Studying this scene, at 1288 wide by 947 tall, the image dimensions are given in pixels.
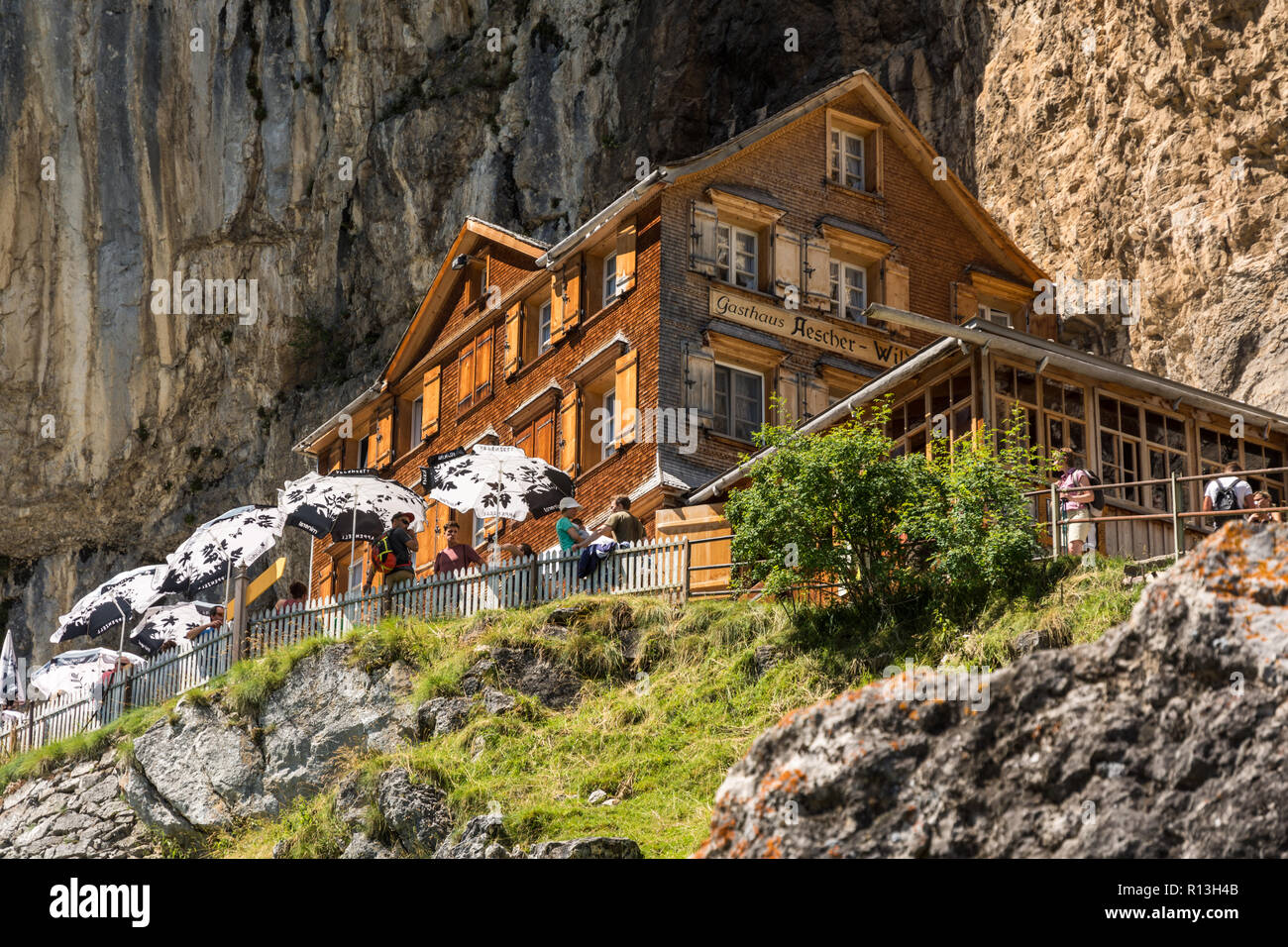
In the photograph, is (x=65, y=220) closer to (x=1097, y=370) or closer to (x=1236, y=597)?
(x=1097, y=370)

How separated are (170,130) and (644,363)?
2551 cm

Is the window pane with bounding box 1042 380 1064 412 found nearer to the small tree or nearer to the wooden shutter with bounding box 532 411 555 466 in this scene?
the small tree

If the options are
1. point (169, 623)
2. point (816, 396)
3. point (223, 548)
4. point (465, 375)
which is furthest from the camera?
point (465, 375)

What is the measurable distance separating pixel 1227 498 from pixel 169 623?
1885cm

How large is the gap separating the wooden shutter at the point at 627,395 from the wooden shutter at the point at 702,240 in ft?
6.57

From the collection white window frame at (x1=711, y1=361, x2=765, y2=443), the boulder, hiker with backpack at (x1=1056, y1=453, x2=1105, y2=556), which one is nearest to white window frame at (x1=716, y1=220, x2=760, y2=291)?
white window frame at (x1=711, y1=361, x2=765, y2=443)

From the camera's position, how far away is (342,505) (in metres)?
28.8

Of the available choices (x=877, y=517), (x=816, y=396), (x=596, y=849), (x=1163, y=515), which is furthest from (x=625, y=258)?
(x=596, y=849)

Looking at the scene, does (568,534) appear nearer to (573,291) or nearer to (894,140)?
(573,291)

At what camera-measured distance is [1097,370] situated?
84.2 feet

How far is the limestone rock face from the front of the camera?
147 feet

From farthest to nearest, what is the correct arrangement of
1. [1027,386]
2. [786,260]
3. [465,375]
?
[465,375], [786,260], [1027,386]

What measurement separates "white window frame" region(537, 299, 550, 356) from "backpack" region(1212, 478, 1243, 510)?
53.9ft
